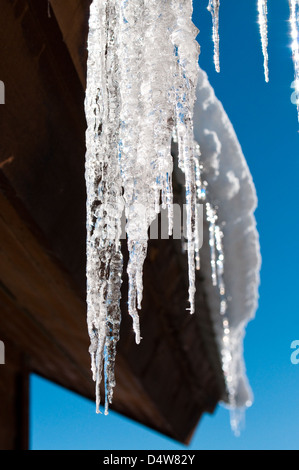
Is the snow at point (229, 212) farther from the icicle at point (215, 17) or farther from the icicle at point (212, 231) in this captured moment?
the icicle at point (215, 17)

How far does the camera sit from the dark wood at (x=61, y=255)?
2.32 metres

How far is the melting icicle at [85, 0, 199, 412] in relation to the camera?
6.95 ft

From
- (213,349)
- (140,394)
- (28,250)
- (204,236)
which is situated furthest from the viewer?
(213,349)

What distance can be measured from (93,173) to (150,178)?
0.33m

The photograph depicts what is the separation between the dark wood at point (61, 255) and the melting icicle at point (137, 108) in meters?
0.25

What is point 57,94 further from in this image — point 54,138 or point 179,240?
point 179,240

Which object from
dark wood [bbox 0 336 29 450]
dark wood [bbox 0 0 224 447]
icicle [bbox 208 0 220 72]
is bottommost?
dark wood [bbox 0 336 29 450]

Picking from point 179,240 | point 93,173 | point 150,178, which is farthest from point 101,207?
point 179,240

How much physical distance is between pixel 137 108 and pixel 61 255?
1.18 m

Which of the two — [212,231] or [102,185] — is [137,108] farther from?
A: [212,231]

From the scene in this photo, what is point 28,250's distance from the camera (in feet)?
10.8

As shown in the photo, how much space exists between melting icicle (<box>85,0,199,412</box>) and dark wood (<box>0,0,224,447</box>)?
247mm
